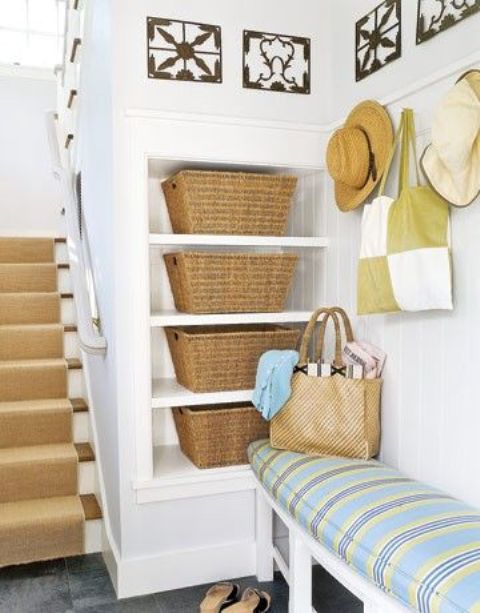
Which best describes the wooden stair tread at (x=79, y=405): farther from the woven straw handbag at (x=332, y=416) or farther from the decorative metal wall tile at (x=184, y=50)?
the decorative metal wall tile at (x=184, y=50)

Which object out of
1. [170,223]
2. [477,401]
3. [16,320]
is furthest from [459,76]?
[16,320]

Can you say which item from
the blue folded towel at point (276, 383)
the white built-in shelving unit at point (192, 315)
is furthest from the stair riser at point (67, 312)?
the blue folded towel at point (276, 383)

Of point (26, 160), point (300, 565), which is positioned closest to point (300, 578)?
point (300, 565)

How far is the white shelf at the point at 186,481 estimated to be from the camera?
1980 millimetres

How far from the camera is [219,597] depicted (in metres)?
1.88

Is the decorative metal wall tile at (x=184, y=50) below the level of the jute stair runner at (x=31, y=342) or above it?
above

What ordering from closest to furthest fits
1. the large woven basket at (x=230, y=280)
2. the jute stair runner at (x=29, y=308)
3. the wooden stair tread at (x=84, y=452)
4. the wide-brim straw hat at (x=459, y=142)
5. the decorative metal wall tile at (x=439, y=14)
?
the wide-brim straw hat at (x=459, y=142)
the decorative metal wall tile at (x=439, y=14)
the large woven basket at (x=230, y=280)
the wooden stair tread at (x=84, y=452)
the jute stair runner at (x=29, y=308)

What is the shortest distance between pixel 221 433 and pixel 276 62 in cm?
132

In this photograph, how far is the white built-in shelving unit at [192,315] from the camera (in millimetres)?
1992

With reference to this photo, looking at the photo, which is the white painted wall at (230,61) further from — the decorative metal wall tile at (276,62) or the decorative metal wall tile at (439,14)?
the decorative metal wall tile at (439,14)

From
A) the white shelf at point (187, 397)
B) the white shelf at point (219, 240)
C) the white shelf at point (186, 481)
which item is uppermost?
the white shelf at point (219, 240)

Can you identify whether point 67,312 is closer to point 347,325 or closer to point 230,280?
point 230,280

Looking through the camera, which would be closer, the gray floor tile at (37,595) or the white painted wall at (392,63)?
the white painted wall at (392,63)

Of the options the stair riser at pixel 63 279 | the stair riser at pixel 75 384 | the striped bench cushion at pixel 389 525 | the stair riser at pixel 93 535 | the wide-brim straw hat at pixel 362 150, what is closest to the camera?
the striped bench cushion at pixel 389 525
